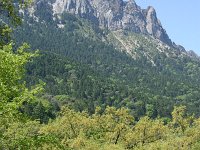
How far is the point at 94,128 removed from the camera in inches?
3157

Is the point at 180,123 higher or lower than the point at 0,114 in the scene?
lower

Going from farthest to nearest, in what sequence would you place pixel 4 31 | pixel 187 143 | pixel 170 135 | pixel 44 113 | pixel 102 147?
pixel 44 113 < pixel 170 135 < pixel 187 143 < pixel 102 147 < pixel 4 31

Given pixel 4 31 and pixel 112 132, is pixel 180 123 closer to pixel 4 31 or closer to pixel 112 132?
pixel 112 132

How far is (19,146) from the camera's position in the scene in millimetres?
20141

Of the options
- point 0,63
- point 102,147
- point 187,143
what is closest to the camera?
point 0,63

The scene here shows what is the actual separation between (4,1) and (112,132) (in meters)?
56.9

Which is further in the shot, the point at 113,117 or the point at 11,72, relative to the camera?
the point at 113,117

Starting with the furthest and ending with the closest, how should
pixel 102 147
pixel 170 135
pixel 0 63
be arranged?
1. pixel 170 135
2. pixel 102 147
3. pixel 0 63

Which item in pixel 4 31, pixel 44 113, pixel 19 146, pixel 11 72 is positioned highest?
pixel 4 31

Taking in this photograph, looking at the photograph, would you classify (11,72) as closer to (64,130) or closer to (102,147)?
(102,147)

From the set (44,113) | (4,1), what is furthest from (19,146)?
(44,113)

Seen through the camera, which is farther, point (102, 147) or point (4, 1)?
point (102, 147)

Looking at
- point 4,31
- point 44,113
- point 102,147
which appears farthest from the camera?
point 44,113

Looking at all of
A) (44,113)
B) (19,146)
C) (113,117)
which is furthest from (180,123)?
(44,113)
